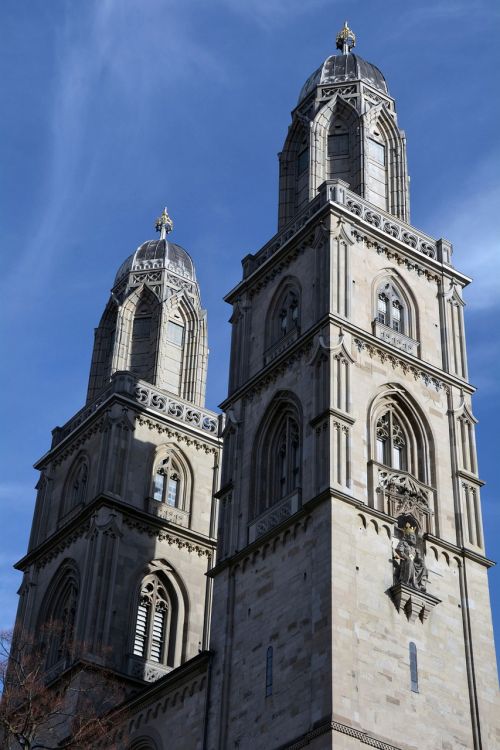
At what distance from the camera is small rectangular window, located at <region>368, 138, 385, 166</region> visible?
172 ft

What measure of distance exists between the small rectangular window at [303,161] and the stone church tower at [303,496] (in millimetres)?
202

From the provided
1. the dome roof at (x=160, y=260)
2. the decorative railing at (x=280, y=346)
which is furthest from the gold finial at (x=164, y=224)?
the decorative railing at (x=280, y=346)

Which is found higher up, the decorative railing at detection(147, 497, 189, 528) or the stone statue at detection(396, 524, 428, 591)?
the decorative railing at detection(147, 497, 189, 528)

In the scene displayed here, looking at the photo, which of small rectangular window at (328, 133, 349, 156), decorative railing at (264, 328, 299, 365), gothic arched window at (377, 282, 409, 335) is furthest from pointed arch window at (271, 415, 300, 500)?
small rectangular window at (328, 133, 349, 156)

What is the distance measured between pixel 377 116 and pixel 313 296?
419 inches

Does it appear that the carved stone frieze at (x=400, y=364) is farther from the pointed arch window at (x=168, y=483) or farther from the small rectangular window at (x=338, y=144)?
the pointed arch window at (x=168, y=483)

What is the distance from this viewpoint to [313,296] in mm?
46031

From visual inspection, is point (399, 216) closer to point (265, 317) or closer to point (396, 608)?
point (265, 317)

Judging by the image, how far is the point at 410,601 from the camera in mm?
39344

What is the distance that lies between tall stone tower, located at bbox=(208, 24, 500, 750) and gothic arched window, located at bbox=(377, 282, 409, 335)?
78 millimetres

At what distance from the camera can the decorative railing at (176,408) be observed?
187ft

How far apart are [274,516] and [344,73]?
2108 centimetres

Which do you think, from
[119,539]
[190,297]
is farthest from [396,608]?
[190,297]

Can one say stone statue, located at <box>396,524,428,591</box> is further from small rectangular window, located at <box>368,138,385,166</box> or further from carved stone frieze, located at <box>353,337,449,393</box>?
small rectangular window, located at <box>368,138,385,166</box>
